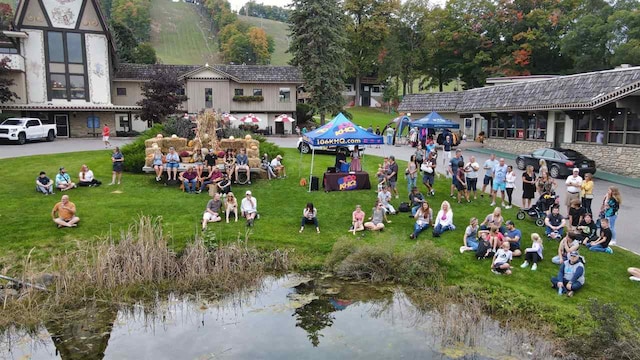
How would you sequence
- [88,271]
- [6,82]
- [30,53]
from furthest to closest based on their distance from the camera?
[30,53] → [6,82] → [88,271]

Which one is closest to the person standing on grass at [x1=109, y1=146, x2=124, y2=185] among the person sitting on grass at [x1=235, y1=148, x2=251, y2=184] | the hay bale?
the person sitting on grass at [x1=235, y1=148, x2=251, y2=184]

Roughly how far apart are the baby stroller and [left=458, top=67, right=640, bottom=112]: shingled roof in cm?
953

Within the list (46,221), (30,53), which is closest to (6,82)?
(30,53)

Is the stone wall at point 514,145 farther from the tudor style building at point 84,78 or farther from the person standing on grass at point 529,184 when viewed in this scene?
the tudor style building at point 84,78

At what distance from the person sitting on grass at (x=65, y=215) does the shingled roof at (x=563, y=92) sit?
21178 mm

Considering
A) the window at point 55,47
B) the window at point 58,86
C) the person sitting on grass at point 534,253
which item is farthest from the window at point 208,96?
the person sitting on grass at point 534,253

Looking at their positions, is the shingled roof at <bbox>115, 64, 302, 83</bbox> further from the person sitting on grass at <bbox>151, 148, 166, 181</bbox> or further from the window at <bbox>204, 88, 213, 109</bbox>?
the person sitting on grass at <bbox>151, 148, 166, 181</bbox>

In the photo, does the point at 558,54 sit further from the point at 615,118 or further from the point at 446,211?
the point at 446,211

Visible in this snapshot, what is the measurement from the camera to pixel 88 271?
1166 centimetres

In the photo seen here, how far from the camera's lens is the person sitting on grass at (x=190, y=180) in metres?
19.0

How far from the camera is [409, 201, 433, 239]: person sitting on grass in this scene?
14596mm

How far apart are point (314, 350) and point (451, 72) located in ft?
182

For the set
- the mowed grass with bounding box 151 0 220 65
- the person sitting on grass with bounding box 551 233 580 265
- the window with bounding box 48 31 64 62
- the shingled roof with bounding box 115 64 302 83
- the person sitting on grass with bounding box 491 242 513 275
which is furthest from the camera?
A: the mowed grass with bounding box 151 0 220 65

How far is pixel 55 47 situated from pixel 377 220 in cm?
3364
